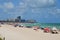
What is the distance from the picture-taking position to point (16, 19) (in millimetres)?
158000

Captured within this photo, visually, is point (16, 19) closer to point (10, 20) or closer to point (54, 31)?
point (10, 20)

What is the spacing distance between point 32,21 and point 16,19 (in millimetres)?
16126

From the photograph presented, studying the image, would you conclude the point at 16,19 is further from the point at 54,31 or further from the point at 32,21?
the point at 54,31

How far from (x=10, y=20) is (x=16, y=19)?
5871 mm

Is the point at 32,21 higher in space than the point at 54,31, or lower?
lower

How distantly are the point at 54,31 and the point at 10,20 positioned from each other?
13328 cm

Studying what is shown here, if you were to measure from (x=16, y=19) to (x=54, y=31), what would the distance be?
130m

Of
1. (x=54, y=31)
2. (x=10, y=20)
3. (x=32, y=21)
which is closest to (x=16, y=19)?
(x=10, y=20)

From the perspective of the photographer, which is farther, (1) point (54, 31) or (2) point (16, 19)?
(2) point (16, 19)

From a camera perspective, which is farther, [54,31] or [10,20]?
[10,20]

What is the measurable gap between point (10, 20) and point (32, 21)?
19881mm

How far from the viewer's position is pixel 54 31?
28672 millimetres

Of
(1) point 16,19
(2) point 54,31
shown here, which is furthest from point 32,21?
(2) point 54,31

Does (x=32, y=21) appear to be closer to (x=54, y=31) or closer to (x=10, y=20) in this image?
(x=10, y=20)
